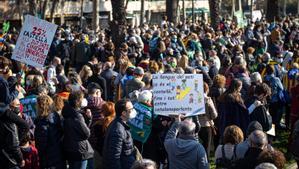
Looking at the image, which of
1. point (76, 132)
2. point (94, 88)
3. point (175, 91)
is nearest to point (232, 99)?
point (175, 91)

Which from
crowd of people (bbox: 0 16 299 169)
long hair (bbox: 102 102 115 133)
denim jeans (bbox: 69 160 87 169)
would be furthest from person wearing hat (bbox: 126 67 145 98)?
denim jeans (bbox: 69 160 87 169)

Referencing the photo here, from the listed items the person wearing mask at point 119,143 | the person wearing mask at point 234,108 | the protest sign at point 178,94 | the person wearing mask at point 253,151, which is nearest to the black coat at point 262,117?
the person wearing mask at point 234,108

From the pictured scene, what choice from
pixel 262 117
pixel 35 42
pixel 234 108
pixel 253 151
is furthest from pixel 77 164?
pixel 35 42

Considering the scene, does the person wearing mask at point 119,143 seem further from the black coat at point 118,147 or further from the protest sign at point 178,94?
the protest sign at point 178,94

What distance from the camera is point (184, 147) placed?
23.2ft

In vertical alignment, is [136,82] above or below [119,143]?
above

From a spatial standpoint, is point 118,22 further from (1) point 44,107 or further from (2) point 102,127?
(1) point 44,107

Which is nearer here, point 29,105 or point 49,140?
point 49,140

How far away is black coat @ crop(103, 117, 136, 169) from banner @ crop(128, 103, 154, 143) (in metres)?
1.10

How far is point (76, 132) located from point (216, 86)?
365cm

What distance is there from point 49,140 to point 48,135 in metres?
0.08

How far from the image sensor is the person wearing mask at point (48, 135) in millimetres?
8047

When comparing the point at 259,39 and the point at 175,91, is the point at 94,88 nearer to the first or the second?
the point at 175,91

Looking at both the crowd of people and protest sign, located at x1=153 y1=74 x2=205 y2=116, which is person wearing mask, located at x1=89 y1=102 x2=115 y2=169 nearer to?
the crowd of people
